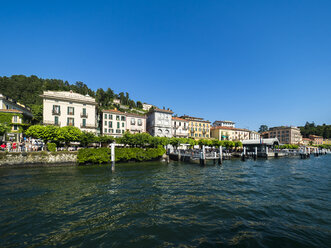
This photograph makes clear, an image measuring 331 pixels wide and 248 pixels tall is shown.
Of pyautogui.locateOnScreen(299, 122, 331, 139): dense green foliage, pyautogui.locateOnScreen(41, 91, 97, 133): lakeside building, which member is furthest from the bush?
pyautogui.locateOnScreen(299, 122, 331, 139): dense green foliage

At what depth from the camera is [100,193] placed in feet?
45.4

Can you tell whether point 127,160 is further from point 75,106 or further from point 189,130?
point 189,130

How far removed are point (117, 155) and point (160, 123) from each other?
100 feet

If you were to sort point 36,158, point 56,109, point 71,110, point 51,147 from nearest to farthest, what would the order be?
point 36,158 < point 51,147 < point 56,109 < point 71,110

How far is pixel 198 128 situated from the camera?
76.5 metres

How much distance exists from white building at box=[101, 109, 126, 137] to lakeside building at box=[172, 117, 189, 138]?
20.7m

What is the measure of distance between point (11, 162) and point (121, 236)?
29.6 m

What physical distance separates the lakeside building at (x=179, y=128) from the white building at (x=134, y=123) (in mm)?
13401

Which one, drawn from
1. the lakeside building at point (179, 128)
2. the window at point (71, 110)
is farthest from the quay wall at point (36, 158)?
the lakeside building at point (179, 128)

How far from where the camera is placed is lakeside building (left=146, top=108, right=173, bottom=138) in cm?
6122

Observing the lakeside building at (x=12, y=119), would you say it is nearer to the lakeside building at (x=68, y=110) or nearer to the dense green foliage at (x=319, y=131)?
the lakeside building at (x=68, y=110)

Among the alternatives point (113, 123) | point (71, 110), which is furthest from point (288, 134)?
point (71, 110)

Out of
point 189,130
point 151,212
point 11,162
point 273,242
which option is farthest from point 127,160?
point 189,130

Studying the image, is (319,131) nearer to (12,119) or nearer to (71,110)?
(71,110)
